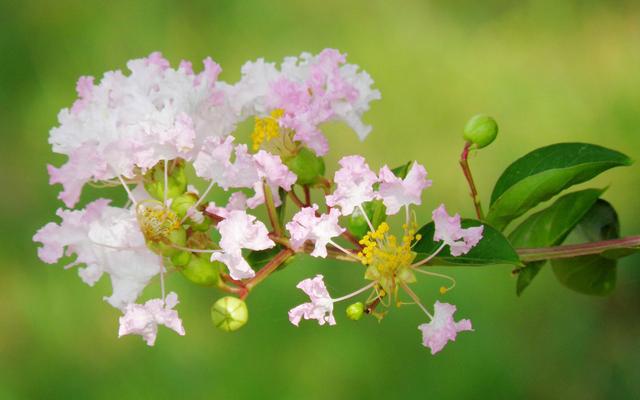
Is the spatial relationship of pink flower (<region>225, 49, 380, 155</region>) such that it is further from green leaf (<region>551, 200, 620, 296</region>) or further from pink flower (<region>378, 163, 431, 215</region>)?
green leaf (<region>551, 200, 620, 296</region>)

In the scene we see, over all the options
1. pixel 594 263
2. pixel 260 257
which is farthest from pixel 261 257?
pixel 594 263

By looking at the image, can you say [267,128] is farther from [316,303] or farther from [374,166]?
[374,166]

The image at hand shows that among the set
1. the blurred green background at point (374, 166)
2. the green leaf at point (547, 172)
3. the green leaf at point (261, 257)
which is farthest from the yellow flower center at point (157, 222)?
the blurred green background at point (374, 166)

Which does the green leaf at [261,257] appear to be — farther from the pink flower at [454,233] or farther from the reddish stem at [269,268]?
the pink flower at [454,233]

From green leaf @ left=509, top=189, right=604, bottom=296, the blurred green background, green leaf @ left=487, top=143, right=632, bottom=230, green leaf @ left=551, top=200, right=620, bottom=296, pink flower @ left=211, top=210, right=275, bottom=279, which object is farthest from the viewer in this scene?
the blurred green background

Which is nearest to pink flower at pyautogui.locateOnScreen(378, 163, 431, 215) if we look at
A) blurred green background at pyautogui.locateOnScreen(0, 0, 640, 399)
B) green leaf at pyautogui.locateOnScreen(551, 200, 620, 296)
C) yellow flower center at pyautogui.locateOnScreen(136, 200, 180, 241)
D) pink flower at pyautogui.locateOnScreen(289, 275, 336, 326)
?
pink flower at pyautogui.locateOnScreen(289, 275, 336, 326)
